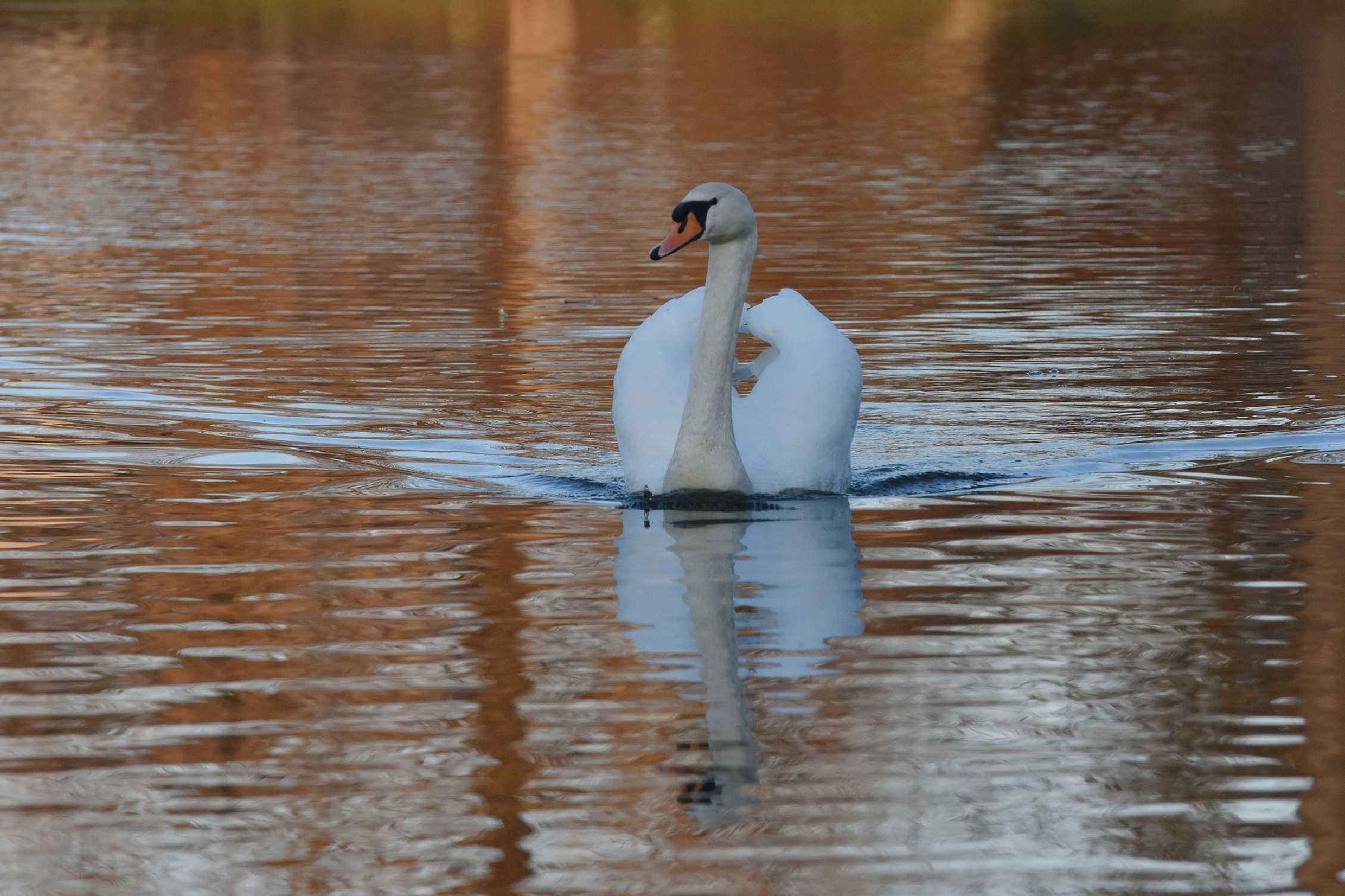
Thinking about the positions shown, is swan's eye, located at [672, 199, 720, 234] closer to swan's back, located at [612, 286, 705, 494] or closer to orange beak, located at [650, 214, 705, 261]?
orange beak, located at [650, 214, 705, 261]

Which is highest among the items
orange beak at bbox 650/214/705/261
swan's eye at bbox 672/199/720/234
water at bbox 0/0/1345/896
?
swan's eye at bbox 672/199/720/234

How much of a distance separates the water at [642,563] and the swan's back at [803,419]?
0.17 meters

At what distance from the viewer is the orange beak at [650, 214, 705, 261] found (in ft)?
31.5

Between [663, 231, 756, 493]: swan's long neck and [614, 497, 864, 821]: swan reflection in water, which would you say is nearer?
[614, 497, 864, 821]: swan reflection in water

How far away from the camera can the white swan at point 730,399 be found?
9.89m

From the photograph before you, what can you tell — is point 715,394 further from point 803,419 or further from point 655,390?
point 655,390

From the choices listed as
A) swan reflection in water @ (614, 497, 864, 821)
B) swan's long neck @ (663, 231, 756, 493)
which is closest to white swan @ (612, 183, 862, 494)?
swan's long neck @ (663, 231, 756, 493)

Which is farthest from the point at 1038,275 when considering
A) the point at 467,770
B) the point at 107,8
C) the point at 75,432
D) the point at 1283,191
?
the point at 107,8

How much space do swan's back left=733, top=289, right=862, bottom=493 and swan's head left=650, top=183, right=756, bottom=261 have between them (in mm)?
651

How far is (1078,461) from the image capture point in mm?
11281

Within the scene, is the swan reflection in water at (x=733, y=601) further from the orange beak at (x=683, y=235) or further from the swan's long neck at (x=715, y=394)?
the orange beak at (x=683, y=235)

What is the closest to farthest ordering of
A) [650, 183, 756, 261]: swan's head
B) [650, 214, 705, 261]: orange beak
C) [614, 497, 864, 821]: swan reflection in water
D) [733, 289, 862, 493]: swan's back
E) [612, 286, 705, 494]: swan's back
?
1. [614, 497, 864, 821]: swan reflection in water
2. [650, 214, 705, 261]: orange beak
3. [650, 183, 756, 261]: swan's head
4. [733, 289, 862, 493]: swan's back
5. [612, 286, 705, 494]: swan's back

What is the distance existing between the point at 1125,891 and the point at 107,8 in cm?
7687

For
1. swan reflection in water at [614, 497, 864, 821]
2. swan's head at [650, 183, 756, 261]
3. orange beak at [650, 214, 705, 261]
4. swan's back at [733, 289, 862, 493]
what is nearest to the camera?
swan reflection in water at [614, 497, 864, 821]
